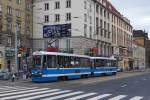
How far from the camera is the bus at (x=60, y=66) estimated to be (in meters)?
38.6

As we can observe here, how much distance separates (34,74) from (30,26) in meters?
40.5

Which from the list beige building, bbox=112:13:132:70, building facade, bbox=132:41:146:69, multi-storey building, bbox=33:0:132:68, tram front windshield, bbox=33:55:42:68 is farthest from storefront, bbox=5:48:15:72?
building facade, bbox=132:41:146:69

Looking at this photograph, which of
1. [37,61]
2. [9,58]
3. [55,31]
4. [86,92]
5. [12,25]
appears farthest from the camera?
[12,25]

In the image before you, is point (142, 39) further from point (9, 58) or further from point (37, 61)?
point (37, 61)

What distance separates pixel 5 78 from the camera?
4409cm

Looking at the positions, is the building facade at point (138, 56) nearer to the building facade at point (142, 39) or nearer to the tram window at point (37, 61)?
the building facade at point (142, 39)

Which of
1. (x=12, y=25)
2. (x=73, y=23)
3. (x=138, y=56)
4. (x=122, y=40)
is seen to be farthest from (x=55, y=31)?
(x=138, y=56)

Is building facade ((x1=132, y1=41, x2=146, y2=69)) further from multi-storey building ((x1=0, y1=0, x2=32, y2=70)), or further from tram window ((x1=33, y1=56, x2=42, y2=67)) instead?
tram window ((x1=33, y1=56, x2=42, y2=67))

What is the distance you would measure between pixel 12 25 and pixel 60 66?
29729 mm

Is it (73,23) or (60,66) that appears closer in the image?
(60,66)

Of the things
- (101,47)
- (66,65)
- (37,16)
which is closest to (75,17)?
(37,16)

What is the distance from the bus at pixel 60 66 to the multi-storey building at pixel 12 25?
14.6 meters

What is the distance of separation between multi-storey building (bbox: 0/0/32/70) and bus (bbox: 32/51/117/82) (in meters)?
14.6

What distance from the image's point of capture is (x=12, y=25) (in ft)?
227
